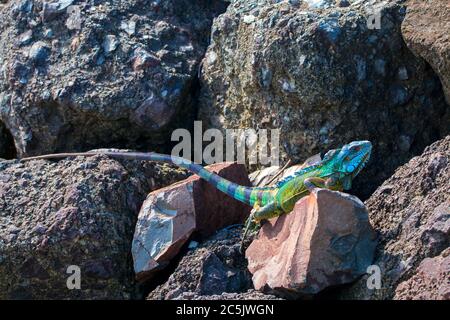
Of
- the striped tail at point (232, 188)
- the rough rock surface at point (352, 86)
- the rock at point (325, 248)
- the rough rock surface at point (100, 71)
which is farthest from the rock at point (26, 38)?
the rock at point (325, 248)

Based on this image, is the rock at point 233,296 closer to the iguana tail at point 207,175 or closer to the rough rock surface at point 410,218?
the rough rock surface at point 410,218

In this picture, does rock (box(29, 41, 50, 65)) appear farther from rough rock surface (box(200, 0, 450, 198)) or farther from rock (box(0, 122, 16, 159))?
rough rock surface (box(200, 0, 450, 198))

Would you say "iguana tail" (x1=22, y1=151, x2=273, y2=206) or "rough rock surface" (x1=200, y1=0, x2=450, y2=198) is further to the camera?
"rough rock surface" (x1=200, y1=0, x2=450, y2=198)

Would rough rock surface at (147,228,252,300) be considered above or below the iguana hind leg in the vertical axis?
below

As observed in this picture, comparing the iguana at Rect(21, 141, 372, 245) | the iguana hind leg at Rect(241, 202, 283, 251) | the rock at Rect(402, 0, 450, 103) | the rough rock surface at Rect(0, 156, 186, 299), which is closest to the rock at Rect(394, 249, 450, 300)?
the iguana at Rect(21, 141, 372, 245)

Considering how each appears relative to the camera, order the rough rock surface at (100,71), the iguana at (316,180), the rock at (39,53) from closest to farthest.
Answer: the iguana at (316,180), the rough rock surface at (100,71), the rock at (39,53)

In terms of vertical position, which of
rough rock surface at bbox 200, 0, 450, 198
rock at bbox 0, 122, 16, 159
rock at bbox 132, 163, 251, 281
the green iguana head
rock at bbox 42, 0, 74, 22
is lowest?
rock at bbox 132, 163, 251, 281
